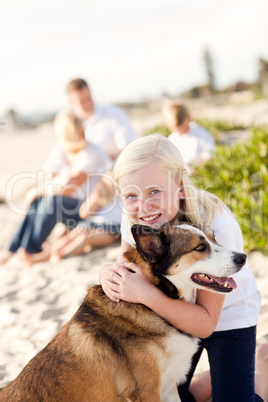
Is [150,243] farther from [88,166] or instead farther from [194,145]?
[194,145]

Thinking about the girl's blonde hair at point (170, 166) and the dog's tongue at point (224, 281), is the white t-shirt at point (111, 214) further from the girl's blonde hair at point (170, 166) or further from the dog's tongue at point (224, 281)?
the dog's tongue at point (224, 281)

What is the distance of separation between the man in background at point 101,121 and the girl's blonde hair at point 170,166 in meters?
4.20

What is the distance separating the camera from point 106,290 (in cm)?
231

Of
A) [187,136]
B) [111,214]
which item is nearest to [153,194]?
[111,214]

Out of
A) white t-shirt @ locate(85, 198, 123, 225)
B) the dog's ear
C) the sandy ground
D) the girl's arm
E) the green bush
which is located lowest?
the sandy ground

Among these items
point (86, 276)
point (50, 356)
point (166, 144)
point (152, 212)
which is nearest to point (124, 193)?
point (152, 212)

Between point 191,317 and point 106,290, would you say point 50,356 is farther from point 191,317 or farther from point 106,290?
point 191,317

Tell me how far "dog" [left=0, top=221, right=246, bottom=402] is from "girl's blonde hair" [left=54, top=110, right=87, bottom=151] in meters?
3.83

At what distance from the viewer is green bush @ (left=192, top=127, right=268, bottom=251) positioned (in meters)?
4.39

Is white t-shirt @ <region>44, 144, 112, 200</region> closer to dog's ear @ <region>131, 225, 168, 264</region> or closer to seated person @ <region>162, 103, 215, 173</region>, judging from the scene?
seated person @ <region>162, 103, 215, 173</region>

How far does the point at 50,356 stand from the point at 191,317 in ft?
2.59

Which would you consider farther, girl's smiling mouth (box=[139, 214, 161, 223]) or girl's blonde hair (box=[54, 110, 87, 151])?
girl's blonde hair (box=[54, 110, 87, 151])

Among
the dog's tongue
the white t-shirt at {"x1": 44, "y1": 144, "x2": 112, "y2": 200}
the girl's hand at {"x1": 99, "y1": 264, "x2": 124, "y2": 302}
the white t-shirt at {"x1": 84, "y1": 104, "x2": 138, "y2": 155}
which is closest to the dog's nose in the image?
the dog's tongue

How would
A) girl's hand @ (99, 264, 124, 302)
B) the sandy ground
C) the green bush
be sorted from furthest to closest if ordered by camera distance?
1. the green bush
2. the sandy ground
3. girl's hand @ (99, 264, 124, 302)
